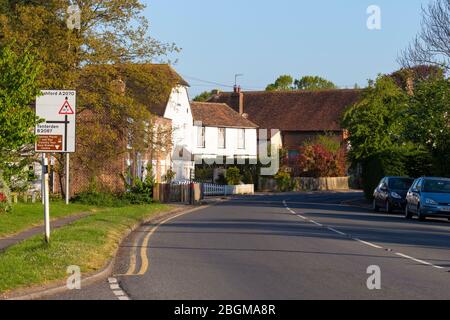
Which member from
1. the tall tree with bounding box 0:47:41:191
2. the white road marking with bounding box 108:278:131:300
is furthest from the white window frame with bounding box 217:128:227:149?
the white road marking with bounding box 108:278:131:300

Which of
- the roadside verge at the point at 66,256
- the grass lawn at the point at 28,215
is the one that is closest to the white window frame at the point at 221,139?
the grass lawn at the point at 28,215

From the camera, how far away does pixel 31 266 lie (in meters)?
12.8

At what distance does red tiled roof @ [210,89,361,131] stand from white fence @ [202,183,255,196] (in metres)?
A: 19.0

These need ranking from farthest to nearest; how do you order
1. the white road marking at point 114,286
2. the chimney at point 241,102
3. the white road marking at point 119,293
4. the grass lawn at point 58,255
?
the chimney at point 241,102
the grass lawn at point 58,255
the white road marking at point 114,286
the white road marking at point 119,293

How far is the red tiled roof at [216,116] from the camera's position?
2758 inches

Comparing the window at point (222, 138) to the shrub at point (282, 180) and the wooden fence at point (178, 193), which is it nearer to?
the shrub at point (282, 180)

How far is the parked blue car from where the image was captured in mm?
28297

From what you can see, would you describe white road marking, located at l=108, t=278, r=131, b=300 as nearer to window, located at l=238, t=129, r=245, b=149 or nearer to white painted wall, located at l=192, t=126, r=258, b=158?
white painted wall, located at l=192, t=126, r=258, b=158

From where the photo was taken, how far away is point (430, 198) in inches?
1120

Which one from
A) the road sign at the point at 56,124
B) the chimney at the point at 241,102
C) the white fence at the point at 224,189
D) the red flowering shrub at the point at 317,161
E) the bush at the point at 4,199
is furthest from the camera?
the chimney at the point at 241,102

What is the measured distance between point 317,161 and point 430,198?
4370cm

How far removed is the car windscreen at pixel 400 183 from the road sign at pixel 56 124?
21.4 metres

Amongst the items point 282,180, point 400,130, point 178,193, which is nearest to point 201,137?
point 282,180
